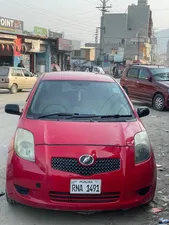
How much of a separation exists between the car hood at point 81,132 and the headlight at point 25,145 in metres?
0.06

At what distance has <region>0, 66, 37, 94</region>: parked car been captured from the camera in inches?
811

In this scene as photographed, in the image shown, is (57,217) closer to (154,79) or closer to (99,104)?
(99,104)

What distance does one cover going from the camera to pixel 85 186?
3.78m

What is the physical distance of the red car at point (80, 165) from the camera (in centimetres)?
379

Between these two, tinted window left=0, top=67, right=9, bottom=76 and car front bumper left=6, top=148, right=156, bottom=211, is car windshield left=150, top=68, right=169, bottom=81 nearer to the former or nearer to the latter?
tinted window left=0, top=67, right=9, bottom=76

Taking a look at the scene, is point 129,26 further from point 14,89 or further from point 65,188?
point 65,188

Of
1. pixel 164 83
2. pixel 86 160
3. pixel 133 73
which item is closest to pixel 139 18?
pixel 133 73

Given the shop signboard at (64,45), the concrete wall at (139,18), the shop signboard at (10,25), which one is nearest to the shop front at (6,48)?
the shop signboard at (10,25)

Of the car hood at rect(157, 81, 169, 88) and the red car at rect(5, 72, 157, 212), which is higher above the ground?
the car hood at rect(157, 81, 169, 88)

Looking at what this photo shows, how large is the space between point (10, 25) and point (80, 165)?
97.3ft

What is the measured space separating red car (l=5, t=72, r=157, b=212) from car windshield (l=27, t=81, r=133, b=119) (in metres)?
0.31

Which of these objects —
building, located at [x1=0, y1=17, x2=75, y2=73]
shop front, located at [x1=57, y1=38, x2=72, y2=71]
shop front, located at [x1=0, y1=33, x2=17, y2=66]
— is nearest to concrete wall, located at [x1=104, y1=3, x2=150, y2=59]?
shop front, located at [x1=57, y1=38, x2=72, y2=71]

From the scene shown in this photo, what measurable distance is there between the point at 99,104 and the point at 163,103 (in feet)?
31.5

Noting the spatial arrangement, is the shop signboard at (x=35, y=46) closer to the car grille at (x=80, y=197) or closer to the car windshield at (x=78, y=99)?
the car windshield at (x=78, y=99)
